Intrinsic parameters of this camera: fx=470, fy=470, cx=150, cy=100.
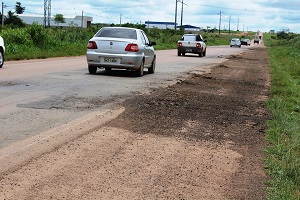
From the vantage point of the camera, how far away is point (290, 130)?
24.0 feet

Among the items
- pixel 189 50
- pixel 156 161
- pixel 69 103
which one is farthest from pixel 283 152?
pixel 189 50

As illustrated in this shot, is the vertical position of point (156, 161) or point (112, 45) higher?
point (112, 45)

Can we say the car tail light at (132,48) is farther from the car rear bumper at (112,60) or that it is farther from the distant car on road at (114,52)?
the car rear bumper at (112,60)

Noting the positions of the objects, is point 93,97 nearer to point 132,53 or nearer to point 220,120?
point 220,120

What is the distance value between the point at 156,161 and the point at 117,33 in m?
10.6

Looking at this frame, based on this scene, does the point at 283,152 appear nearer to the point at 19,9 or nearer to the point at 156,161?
the point at 156,161

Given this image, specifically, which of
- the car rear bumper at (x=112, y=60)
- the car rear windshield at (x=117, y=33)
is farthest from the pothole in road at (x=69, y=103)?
the car rear windshield at (x=117, y=33)

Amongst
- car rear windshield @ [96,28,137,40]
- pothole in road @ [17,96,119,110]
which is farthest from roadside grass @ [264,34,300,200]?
car rear windshield @ [96,28,137,40]

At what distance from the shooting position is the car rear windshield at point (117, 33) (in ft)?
50.5

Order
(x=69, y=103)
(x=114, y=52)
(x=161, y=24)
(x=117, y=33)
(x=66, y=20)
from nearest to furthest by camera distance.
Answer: (x=69, y=103), (x=114, y=52), (x=117, y=33), (x=66, y=20), (x=161, y=24)

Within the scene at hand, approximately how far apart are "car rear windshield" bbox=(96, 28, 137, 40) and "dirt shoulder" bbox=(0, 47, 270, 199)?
682 cm

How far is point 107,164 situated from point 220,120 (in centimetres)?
352

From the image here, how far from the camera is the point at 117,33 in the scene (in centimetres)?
1544

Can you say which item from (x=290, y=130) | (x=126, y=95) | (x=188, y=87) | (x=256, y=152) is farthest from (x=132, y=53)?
(x=256, y=152)
